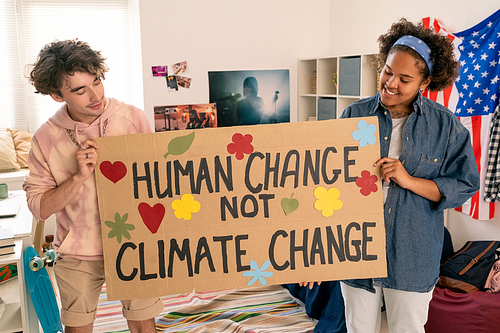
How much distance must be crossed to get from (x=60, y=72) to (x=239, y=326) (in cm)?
169

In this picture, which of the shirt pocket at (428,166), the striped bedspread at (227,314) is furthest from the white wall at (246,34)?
the shirt pocket at (428,166)

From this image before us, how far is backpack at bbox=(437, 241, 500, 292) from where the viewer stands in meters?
2.24

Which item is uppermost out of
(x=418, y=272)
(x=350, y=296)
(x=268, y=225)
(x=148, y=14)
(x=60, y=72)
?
(x=148, y=14)

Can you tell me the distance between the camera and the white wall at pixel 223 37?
143 inches

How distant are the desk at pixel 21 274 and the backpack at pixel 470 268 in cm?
211

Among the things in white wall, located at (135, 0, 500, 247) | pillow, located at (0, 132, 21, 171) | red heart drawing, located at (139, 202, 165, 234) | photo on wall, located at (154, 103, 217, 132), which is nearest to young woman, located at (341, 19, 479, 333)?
red heart drawing, located at (139, 202, 165, 234)

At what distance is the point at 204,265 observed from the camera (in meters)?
1.31

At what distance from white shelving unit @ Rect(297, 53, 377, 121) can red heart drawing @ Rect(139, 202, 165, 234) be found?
7.85ft

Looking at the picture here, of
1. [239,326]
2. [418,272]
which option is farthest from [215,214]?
[239,326]

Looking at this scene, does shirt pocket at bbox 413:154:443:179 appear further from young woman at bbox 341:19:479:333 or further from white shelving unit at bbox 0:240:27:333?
white shelving unit at bbox 0:240:27:333

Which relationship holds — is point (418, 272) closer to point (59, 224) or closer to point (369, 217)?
point (369, 217)

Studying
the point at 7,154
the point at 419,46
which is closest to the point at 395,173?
the point at 419,46

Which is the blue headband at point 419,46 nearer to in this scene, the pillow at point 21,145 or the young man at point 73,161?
the young man at point 73,161

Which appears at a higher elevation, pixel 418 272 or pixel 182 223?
pixel 182 223
